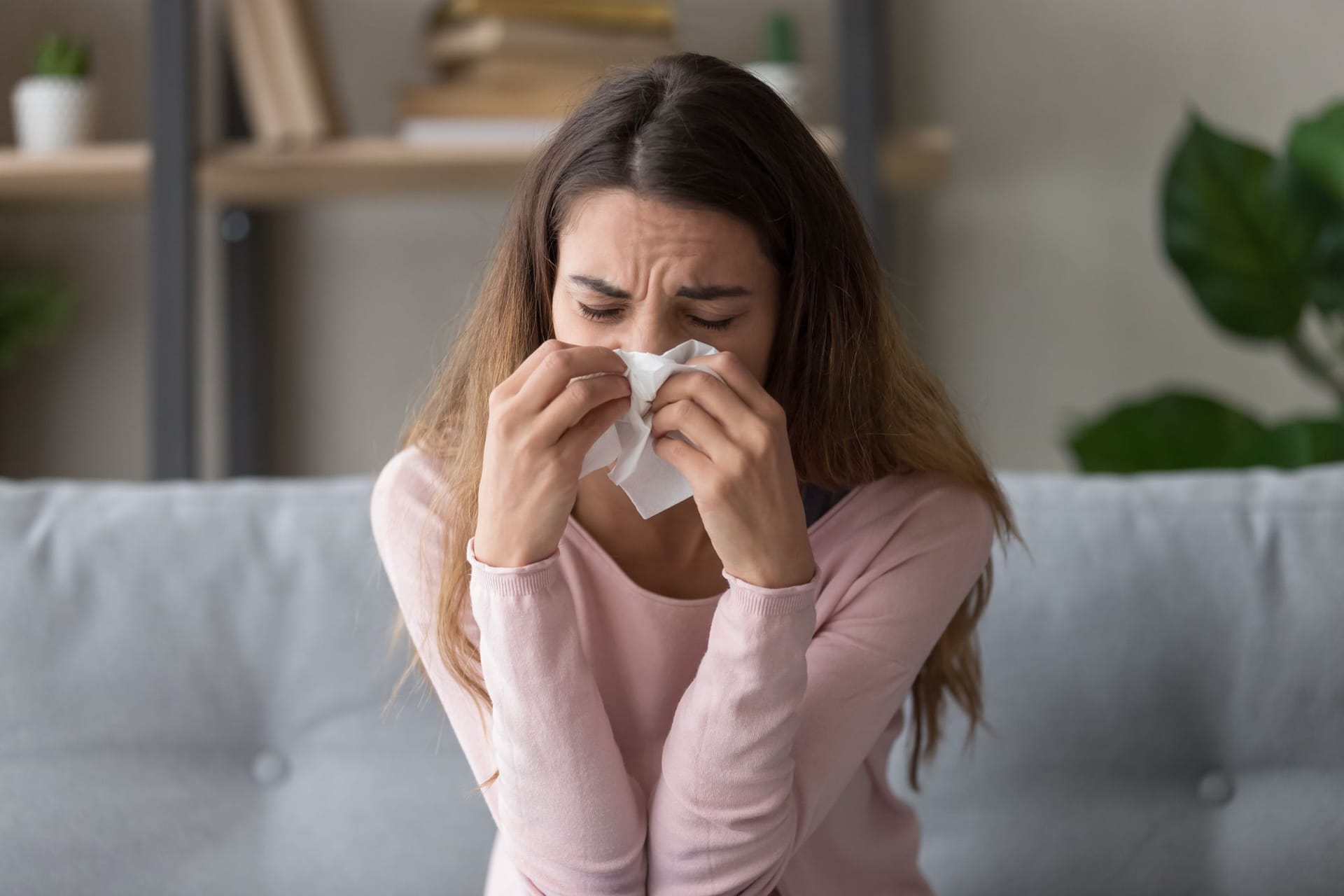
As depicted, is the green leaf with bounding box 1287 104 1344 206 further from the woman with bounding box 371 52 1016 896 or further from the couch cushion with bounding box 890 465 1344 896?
the woman with bounding box 371 52 1016 896

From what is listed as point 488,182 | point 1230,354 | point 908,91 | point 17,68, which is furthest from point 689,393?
point 17,68

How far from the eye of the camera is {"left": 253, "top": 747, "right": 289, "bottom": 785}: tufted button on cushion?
117 centimetres

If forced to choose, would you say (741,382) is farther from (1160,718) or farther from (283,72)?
(283,72)

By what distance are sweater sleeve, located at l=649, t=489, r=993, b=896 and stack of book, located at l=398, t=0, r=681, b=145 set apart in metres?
0.99

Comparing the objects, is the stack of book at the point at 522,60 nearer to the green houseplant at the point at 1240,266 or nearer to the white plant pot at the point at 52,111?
the white plant pot at the point at 52,111

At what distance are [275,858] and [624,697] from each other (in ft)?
1.22

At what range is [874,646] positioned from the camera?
3.17 feet

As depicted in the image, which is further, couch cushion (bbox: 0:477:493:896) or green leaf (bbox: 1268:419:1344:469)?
green leaf (bbox: 1268:419:1344:469)

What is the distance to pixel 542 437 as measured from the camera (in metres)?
0.84

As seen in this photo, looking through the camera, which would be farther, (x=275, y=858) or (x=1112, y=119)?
(x=1112, y=119)

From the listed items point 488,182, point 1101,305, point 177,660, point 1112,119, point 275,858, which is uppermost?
point 1112,119

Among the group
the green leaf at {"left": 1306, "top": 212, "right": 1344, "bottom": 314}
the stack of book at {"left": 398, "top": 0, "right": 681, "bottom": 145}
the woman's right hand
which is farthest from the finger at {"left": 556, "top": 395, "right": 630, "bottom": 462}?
the green leaf at {"left": 1306, "top": 212, "right": 1344, "bottom": 314}

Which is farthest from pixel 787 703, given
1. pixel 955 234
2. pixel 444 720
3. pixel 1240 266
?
pixel 955 234

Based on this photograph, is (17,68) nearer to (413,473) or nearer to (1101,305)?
(413,473)
